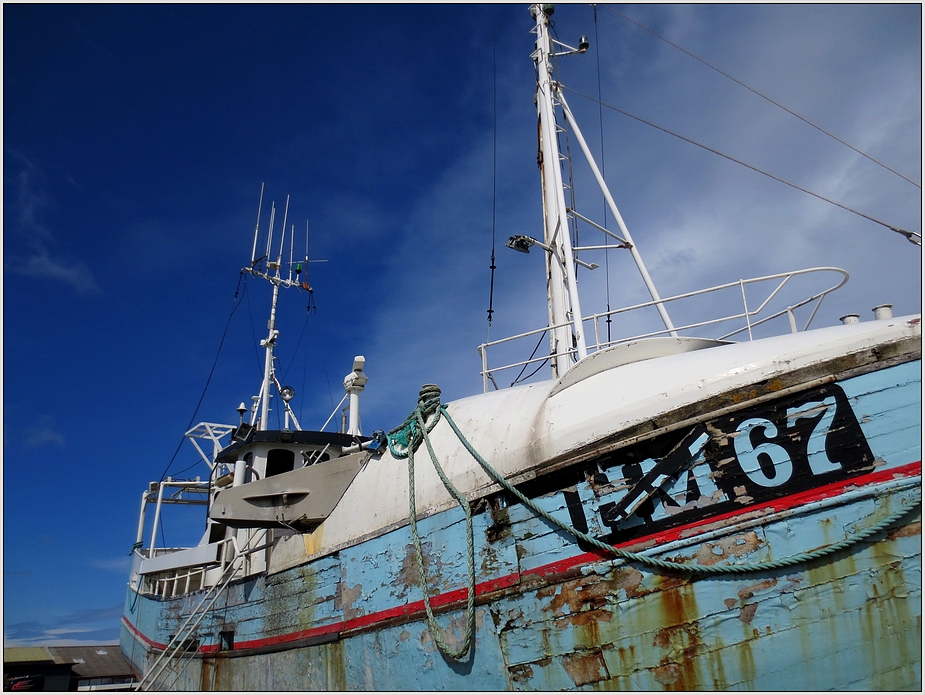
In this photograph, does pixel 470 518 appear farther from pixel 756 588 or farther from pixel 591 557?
pixel 756 588

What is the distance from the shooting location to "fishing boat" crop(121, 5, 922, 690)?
15.1 feet

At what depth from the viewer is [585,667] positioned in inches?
209

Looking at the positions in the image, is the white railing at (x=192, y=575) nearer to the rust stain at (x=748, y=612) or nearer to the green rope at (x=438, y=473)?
the green rope at (x=438, y=473)

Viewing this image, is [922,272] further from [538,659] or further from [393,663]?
[393,663]

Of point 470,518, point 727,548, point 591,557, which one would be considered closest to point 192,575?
point 470,518

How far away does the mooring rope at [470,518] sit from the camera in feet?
15.0

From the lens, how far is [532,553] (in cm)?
584

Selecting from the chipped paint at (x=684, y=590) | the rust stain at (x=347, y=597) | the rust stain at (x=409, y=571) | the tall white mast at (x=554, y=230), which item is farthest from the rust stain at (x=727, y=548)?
the rust stain at (x=347, y=597)

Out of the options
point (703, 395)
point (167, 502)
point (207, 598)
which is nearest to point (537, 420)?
point (703, 395)

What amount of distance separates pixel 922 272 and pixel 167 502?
16979mm

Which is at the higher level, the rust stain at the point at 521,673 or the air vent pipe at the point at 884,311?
the air vent pipe at the point at 884,311

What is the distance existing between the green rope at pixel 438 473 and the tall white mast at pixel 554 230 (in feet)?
6.95

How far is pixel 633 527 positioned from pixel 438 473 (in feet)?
7.48

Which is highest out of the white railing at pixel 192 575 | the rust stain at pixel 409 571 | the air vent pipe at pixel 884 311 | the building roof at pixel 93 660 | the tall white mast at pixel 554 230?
the tall white mast at pixel 554 230
